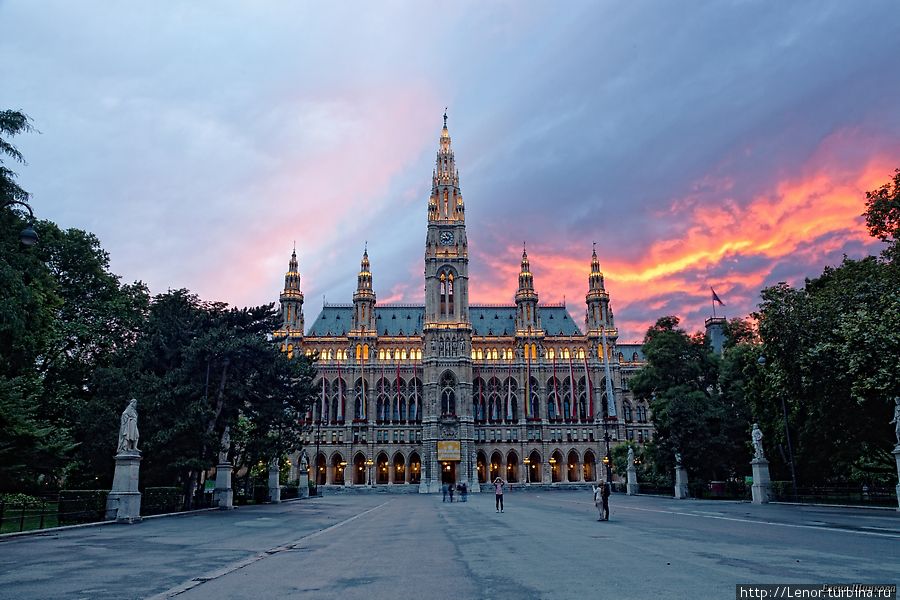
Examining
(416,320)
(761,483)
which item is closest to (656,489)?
(761,483)

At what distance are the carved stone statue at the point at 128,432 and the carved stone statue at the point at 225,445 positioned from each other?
11.1 meters

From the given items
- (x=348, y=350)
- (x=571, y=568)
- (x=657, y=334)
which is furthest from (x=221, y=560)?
(x=348, y=350)

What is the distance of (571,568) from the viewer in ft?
39.3

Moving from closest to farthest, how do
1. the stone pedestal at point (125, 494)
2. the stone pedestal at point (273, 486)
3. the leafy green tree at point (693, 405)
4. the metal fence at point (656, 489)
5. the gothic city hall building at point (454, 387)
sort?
the stone pedestal at point (125, 494) < the leafy green tree at point (693, 405) < the stone pedestal at point (273, 486) < the metal fence at point (656, 489) < the gothic city hall building at point (454, 387)

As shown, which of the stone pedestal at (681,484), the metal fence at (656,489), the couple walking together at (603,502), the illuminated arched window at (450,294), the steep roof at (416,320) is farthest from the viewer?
the steep roof at (416,320)

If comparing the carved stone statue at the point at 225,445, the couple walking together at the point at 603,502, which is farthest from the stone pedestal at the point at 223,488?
the couple walking together at the point at 603,502

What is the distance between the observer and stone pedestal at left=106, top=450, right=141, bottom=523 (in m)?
26.3

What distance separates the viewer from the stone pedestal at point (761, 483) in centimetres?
3872

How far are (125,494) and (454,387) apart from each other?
263 ft

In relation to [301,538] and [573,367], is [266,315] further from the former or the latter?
[573,367]

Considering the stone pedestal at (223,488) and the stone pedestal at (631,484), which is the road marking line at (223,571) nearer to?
the stone pedestal at (223,488)

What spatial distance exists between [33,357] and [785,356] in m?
44.1

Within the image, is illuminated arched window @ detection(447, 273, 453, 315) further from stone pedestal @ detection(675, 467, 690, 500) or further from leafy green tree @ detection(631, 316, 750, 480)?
stone pedestal @ detection(675, 467, 690, 500)

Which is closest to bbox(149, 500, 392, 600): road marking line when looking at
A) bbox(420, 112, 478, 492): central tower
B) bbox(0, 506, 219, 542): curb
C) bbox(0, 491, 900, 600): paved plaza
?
bbox(0, 491, 900, 600): paved plaza
